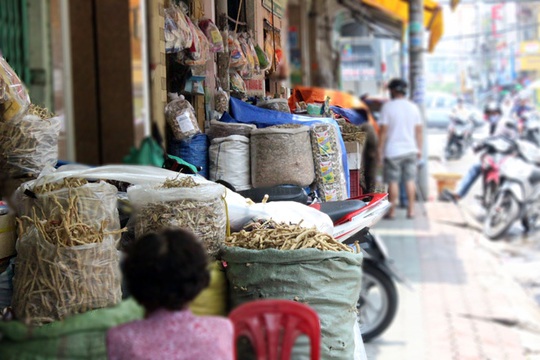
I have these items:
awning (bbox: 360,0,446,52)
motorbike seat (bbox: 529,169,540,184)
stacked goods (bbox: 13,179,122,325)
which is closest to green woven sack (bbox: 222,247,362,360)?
stacked goods (bbox: 13,179,122,325)

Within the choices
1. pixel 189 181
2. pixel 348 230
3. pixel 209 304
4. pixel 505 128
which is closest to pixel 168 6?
pixel 189 181

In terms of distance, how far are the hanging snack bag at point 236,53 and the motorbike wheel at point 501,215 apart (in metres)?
8.33

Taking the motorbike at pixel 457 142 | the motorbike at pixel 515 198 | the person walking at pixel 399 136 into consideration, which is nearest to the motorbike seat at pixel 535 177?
the motorbike at pixel 515 198

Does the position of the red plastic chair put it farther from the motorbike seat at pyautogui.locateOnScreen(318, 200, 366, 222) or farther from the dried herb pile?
the motorbike seat at pyautogui.locateOnScreen(318, 200, 366, 222)

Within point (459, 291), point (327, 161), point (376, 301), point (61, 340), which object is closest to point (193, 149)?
point (327, 161)

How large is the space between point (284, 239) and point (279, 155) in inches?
22.9

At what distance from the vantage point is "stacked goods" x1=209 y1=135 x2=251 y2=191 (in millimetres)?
2705

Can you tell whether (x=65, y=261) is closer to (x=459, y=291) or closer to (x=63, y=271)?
(x=63, y=271)

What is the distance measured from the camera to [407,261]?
26.3 feet

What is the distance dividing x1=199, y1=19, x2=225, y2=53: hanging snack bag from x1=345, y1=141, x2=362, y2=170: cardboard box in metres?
0.62

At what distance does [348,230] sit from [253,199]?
34 cm

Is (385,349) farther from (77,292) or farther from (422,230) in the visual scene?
(422,230)

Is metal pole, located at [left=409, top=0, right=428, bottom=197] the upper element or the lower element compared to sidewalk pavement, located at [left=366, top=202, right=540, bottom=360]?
upper

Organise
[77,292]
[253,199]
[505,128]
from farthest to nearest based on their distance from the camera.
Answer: [505,128], [253,199], [77,292]
